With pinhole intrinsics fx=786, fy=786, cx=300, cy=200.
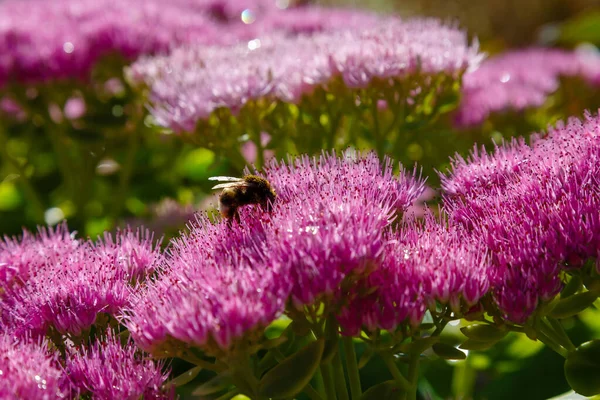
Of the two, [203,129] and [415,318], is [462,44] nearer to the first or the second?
[203,129]

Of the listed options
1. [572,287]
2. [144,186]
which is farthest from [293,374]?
[144,186]

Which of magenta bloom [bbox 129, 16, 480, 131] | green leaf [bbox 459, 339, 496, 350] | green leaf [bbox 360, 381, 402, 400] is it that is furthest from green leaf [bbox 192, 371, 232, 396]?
magenta bloom [bbox 129, 16, 480, 131]

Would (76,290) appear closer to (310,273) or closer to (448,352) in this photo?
(310,273)

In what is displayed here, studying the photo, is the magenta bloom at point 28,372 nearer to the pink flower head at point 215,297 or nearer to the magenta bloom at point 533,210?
the pink flower head at point 215,297

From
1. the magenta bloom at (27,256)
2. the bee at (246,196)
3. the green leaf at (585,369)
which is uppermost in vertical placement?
the bee at (246,196)

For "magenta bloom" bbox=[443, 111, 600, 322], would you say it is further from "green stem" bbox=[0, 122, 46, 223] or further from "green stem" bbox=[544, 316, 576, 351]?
"green stem" bbox=[0, 122, 46, 223]

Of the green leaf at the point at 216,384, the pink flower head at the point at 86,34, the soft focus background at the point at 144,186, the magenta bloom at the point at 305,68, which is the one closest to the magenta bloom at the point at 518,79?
the soft focus background at the point at 144,186
